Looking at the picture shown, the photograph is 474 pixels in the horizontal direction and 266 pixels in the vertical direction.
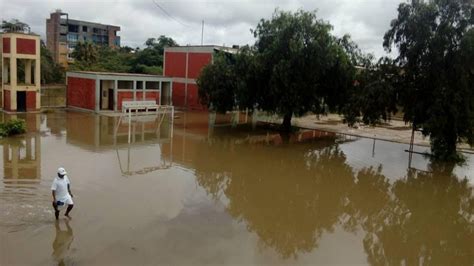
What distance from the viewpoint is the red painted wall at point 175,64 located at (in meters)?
39.3

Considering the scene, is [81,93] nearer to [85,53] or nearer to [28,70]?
[28,70]

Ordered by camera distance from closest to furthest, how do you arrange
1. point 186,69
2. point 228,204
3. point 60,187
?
point 60,187 < point 228,204 < point 186,69

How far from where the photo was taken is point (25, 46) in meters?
29.5

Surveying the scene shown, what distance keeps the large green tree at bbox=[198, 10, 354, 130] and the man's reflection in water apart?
16.2 meters

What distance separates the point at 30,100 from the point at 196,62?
561 inches

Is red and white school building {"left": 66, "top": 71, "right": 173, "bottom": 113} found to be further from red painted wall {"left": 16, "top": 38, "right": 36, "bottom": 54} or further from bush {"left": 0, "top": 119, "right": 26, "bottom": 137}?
bush {"left": 0, "top": 119, "right": 26, "bottom": 137}

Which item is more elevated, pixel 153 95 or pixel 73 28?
pixel 73 28

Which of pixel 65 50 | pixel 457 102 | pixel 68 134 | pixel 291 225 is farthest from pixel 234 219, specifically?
pixel 65 50

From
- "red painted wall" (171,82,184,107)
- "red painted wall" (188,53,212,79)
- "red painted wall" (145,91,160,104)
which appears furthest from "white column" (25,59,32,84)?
"red painted wall" (188,53,212,79)

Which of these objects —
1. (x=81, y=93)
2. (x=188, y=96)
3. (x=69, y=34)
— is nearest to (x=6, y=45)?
(x=81, y=93)

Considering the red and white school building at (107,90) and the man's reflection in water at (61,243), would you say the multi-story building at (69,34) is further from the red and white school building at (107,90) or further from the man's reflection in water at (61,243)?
the man's reflection in water at (61,243)

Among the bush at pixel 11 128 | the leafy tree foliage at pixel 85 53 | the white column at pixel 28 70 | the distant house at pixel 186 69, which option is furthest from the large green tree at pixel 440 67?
the leafy tree foliage at pixel 85 53

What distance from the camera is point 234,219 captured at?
10.9 metres

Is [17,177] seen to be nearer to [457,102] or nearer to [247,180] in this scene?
[247,180]
